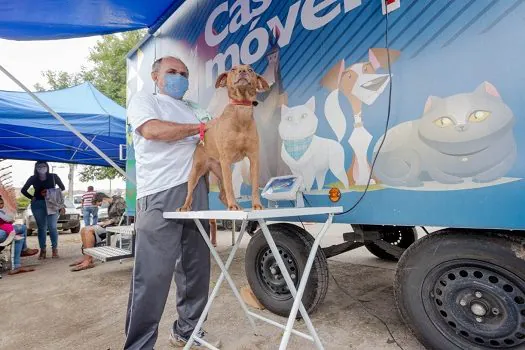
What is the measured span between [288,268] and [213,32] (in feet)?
8.04

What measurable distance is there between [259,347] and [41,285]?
11.3 feet

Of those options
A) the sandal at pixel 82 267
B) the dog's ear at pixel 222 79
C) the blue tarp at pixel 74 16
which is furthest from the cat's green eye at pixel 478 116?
the sandal at pixel 82 267

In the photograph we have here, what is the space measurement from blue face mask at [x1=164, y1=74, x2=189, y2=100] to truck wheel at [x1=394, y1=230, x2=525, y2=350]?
1.85m

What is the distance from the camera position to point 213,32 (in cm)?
318

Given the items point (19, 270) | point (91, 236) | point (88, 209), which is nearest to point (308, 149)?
point (91, 236)

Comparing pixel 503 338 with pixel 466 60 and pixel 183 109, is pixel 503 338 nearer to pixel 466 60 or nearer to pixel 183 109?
pixel 466 60

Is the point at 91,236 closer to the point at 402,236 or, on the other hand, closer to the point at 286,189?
the point at 286,189

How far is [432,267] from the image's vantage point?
181cm

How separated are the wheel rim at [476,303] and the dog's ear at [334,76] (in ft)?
4.47

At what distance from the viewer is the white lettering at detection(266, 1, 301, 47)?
2492 mm

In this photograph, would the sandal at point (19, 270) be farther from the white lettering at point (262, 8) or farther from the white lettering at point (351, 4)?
the white lettering at point (351, 4)

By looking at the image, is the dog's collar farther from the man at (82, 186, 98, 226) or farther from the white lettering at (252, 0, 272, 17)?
the man at (82, 186, 98, 226)

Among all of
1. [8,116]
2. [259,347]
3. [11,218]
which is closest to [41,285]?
[11,218]

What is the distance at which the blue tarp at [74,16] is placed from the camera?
2711mm
